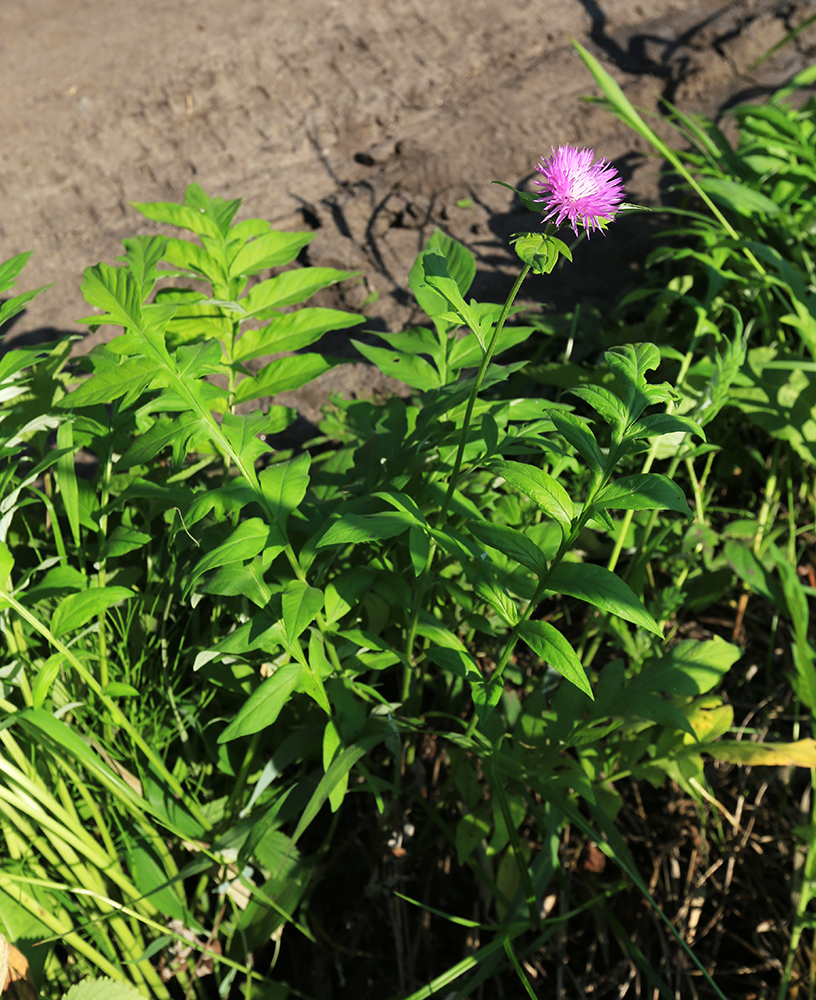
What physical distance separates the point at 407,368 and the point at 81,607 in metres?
0.68

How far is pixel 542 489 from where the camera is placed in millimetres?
982

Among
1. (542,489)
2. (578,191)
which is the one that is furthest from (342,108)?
(542,489)

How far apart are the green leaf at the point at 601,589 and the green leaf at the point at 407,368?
1.70 ft

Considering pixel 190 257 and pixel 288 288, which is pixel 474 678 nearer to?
pixel 288 288

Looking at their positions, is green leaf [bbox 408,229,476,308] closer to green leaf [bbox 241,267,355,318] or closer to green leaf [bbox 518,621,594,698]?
green leaf [bbox 241,267,355,318]

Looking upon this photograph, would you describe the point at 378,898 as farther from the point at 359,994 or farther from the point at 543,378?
the point at 543,378

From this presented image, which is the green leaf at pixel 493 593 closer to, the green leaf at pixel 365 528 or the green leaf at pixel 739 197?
the green leaf at pixel 365 528

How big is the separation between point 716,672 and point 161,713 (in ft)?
3.15

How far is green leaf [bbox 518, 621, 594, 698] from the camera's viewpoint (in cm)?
94

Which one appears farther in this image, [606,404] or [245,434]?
[245,434]

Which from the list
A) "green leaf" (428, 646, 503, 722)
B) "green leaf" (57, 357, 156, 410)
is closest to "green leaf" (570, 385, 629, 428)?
"green leaf" (428, 646, 503, 722)

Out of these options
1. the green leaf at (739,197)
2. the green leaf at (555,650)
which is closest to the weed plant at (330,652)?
the green leaf at (555,650)

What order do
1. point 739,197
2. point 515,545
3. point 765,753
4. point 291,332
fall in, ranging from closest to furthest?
point 515,545 → point 765,753 → point 291,332 → point 739,197

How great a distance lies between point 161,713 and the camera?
1388 mm
